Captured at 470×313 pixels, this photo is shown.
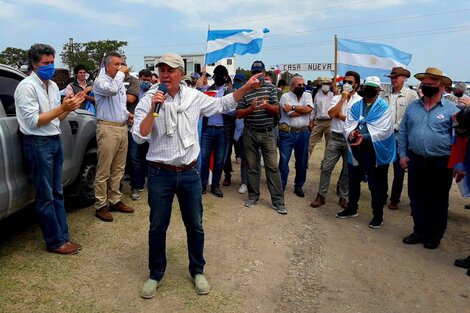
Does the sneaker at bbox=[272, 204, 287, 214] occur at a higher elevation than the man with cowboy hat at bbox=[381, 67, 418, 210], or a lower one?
lower

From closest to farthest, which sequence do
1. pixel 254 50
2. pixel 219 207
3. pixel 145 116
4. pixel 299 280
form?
pixel 145 116 < pixel 299 280 < pixel 219 207 < pixel 254 50

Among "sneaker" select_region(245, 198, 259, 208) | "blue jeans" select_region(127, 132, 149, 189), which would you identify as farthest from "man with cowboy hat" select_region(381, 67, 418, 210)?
"blue jeans" select_region(127, 132, 149, 189)

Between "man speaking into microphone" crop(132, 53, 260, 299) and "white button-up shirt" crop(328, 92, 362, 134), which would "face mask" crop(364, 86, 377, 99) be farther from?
"man speaking into microphone" crop(132, 53, 260, 299)

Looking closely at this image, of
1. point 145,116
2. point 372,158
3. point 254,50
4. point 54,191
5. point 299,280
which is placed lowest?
point 299,280

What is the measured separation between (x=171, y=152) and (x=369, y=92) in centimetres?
319

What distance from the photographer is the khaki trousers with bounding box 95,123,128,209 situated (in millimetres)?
4738

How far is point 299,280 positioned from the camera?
3684 millimetres

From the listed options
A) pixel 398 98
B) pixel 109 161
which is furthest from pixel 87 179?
pixel 398 98

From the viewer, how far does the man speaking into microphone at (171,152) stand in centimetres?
301

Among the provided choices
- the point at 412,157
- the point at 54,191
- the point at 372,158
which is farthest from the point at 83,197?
the point at 412,157

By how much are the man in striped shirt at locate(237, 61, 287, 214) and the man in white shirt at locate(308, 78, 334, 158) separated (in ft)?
7.21

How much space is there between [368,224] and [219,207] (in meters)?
2.11

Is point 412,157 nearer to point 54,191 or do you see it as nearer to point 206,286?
point 206,286

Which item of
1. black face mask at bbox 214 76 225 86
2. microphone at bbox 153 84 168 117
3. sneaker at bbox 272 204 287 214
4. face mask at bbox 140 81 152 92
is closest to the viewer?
microphone at bbox 153 84 168 117
